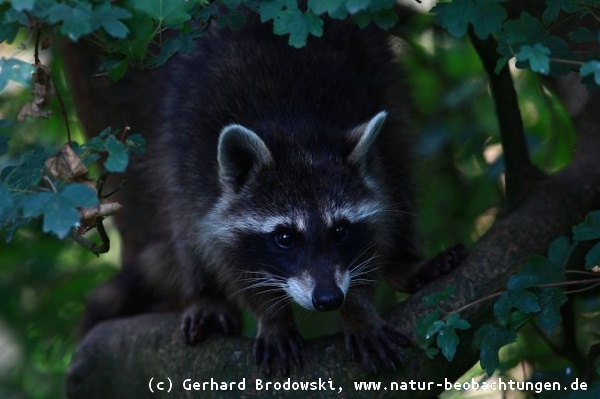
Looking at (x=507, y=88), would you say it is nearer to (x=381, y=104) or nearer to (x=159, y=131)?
(x=381, y=104)

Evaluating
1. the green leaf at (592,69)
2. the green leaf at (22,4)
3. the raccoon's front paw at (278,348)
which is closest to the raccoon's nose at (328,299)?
the raccoon's front paw at (278,348)

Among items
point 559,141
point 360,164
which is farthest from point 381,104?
point 559,141

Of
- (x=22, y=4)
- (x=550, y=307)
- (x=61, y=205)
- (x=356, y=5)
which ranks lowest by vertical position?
(x=550, y=307)

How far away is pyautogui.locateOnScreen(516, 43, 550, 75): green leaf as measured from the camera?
122 inches

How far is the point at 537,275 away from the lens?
373cm

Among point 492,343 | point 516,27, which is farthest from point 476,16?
point 492,343

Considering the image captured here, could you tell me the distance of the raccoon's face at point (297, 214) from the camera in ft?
14.4

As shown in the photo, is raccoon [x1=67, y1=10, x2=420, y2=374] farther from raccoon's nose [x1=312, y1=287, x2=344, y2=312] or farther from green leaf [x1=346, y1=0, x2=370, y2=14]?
green leaf [x1=346, y1=0, x2=370, y2=14]

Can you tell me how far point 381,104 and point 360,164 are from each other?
0.64 m

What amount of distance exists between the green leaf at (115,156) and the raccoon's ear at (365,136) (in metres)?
1.50

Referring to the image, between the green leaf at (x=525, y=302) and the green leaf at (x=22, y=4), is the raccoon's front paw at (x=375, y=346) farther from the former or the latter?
the green leaf at (x=22, y=4)

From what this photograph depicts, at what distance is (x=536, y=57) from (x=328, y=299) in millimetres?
1490

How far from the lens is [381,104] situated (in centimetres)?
527

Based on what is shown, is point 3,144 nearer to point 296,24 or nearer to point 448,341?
point 296,24
